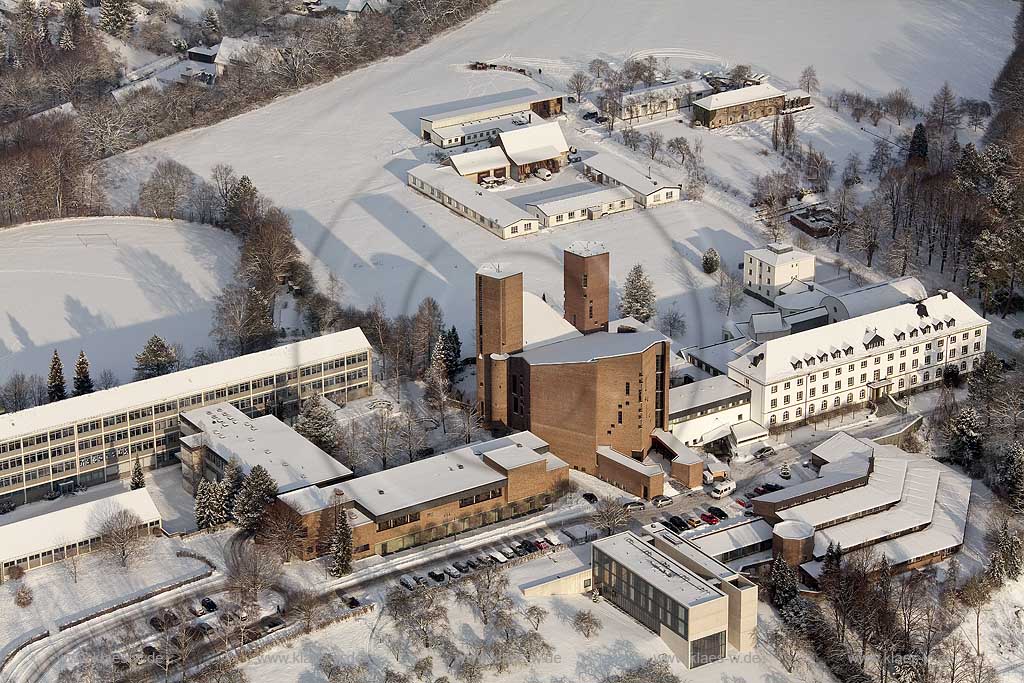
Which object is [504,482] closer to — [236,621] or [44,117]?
[236,621]

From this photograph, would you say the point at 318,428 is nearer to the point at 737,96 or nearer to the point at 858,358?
the point at 858,358

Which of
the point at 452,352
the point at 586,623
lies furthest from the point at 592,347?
the point at 586,623

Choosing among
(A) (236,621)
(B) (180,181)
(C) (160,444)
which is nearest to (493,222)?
(B) (180,181)

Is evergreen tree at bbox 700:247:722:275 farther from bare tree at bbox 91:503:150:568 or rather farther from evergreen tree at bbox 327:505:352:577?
bare tree at bbox 91:503:150:568

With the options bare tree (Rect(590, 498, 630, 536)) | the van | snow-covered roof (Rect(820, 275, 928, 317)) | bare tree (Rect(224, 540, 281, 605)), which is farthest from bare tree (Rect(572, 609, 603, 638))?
snow-covered roof (Rect(820, 275, 928, 317))

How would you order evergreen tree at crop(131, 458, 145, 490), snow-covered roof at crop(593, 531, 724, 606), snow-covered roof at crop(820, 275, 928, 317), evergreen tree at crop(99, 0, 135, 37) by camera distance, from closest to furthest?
snow-covered roof at crop(593, 531, 724, 606), evergreen tree at crop(131, 458, 145, 490), snow-covered roof at crop(820, 275, 928, 317), evergreen tree at crop(99, 0, 135, 37)

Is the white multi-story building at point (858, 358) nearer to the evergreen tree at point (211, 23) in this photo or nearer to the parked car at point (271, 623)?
the parked car at point (271, 623)
